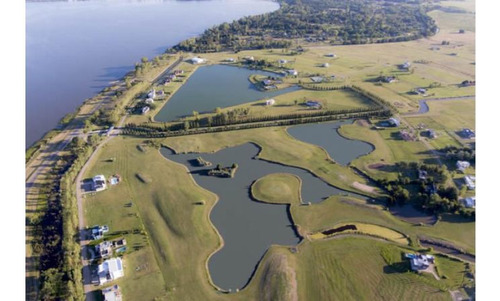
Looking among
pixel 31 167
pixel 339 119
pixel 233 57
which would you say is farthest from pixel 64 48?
→ pixel 339 119

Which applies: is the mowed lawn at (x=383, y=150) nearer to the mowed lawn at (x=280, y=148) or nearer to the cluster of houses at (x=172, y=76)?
the mowed lawn at (x=280, y=148)

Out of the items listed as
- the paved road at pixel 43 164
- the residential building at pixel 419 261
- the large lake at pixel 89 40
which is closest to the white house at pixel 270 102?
the paved road at pixel 43 164

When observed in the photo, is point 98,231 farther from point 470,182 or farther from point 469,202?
point 470,182

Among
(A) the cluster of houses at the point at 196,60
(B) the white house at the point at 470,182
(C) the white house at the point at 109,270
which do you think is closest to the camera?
(C) the white house at the point at 109,270

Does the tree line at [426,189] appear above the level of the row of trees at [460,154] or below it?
below

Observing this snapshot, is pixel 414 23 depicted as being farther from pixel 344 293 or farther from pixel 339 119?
pixel 344 293

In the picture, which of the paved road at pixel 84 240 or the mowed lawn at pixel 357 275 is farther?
the paved road at pixel 84 240
